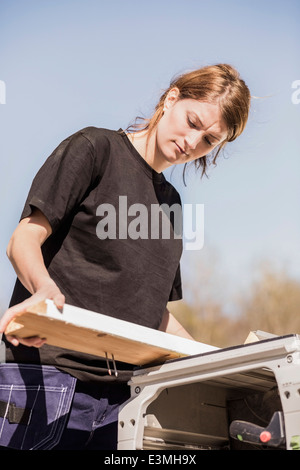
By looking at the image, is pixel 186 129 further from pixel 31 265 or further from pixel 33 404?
pixel 33 404

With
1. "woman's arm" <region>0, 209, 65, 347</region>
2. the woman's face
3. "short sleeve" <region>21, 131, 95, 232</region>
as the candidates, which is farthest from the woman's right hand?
the woman's face

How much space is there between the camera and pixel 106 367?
1552mm

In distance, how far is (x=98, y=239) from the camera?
1622mm

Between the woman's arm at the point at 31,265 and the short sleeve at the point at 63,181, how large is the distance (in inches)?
1.1

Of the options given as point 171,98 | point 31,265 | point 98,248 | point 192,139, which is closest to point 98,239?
point 98,248

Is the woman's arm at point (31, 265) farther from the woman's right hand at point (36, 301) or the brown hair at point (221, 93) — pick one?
the brown hair at point (221, 93)

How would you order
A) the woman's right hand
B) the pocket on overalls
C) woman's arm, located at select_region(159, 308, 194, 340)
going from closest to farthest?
the woman's right hand
the pocket on overalls
woman's arm, located at select_region(159, 308, 194, 340)

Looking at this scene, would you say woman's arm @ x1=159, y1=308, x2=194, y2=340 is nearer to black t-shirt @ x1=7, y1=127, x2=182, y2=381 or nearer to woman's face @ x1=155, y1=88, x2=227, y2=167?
black t-shirt @ x1=7, y1=127, x2=182, y2=381

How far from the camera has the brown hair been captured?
186 centimetres

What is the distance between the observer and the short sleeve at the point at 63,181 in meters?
1.47

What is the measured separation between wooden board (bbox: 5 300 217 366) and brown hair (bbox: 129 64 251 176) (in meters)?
0.77

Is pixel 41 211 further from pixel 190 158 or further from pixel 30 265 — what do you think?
pixel 190 158
